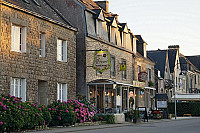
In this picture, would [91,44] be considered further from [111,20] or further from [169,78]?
[169,78]

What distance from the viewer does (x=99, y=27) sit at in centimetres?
3238

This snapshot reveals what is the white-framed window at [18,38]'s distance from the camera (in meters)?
21.4

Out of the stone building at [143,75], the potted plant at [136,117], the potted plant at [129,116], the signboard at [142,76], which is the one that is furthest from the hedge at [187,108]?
the potted plant at [136,117]

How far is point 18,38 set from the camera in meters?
21.8

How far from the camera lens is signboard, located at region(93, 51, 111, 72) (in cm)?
2805

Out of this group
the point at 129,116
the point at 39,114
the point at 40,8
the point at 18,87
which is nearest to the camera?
the point at 39,114

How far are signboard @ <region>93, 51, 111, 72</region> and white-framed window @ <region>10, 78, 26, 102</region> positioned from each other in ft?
24.7

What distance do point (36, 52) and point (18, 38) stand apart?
1.77 metres

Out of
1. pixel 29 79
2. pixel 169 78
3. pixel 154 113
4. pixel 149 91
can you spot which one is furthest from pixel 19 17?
pixel 169 78

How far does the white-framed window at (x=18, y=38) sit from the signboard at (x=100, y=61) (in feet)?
24.6

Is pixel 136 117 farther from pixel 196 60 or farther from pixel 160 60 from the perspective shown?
pixel 196 60

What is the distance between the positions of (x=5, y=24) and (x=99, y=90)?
1361cm

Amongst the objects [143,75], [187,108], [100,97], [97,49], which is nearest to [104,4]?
[143,75]

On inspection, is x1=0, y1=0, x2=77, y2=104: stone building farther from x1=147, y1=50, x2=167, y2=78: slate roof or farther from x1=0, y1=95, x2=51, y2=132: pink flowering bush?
x1=147, y1=50, x2=167, y2=78: slate roof
